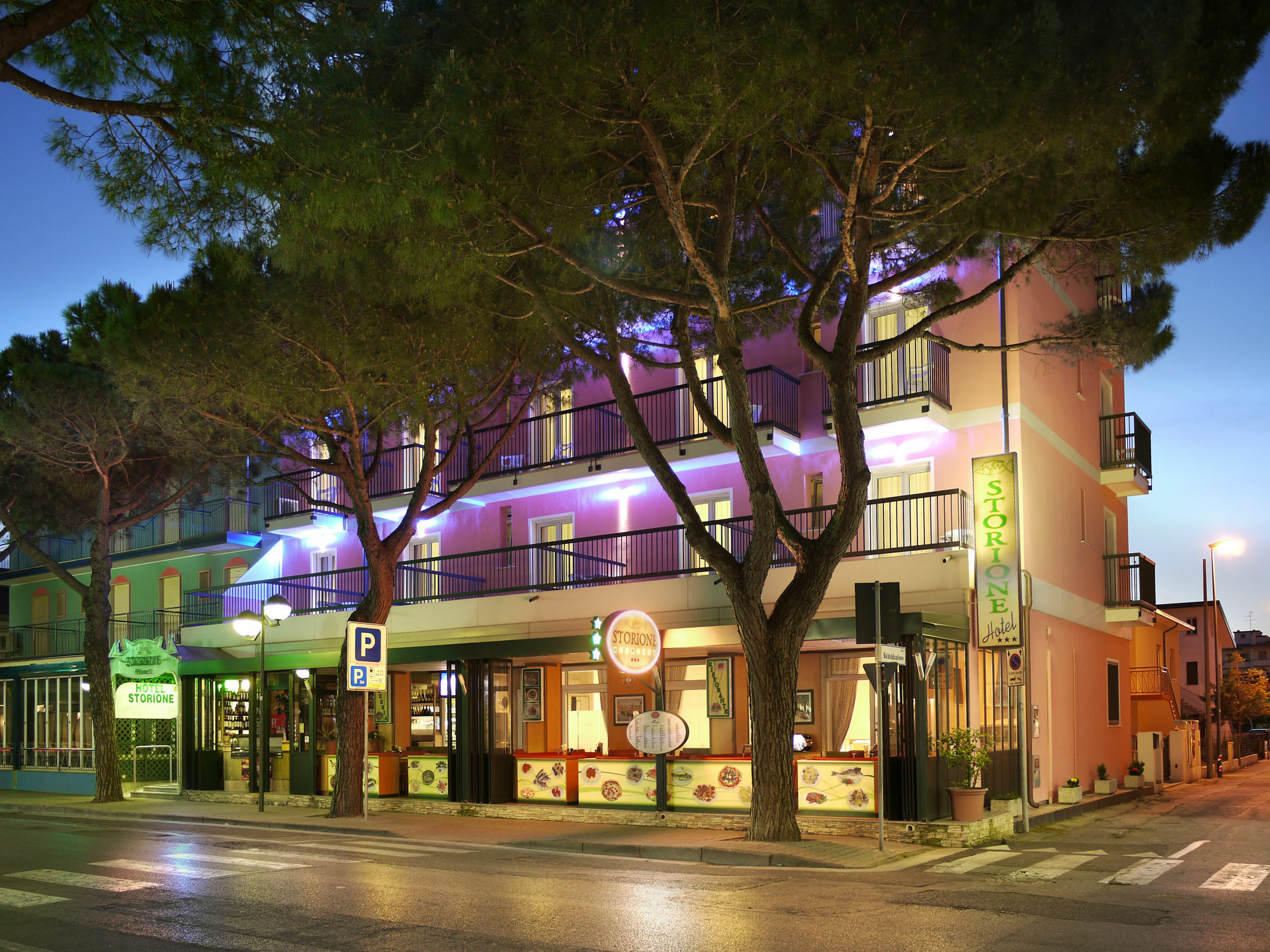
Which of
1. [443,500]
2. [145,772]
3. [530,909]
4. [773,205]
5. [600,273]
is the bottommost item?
[145,772]

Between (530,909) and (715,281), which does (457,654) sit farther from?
(530,909)

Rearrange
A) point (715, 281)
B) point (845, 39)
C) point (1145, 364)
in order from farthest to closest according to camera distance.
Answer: point (1145, 364) < point (715, 281) < point (845, 39)

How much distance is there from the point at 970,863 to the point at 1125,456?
1479cm

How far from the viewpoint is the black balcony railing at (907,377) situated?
19.0 meters

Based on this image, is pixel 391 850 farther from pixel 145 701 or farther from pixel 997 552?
pixel 145 701

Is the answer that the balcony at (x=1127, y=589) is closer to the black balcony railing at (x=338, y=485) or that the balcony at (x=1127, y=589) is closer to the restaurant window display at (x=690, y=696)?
the restaurant window display at (x=690, y=696)

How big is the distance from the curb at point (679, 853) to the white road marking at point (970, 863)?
1.12 meters

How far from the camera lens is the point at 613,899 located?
35.0ft

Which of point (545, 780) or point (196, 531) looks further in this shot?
point (196, 531)

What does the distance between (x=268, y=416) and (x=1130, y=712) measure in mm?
20639

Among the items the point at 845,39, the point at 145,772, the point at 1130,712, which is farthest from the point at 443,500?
the point at 1130,712

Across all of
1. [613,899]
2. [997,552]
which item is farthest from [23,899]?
[997,552]

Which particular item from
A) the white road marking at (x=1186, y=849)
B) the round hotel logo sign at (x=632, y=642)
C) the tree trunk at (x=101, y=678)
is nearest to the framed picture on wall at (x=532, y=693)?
the round hotel logo sign at (x=632, y=642)

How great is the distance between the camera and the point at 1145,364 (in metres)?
16.8
